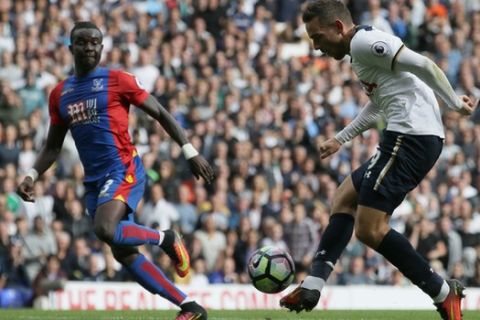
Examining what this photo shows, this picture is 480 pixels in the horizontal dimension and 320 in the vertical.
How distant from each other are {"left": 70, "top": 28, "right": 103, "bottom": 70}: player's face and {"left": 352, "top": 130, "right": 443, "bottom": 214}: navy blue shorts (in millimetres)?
2410

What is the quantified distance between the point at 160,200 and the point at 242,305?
2.47 metres

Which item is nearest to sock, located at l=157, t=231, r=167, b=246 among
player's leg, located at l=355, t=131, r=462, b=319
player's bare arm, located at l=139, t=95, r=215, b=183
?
player's bare arm, located at l=139, t=95, r=215, b=183

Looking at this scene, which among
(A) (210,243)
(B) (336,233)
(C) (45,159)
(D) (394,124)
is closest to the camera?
(D) (394,124)

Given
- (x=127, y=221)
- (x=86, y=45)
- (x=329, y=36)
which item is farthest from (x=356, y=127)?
(x=86, y=45)

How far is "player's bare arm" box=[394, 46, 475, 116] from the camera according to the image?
28.2ft

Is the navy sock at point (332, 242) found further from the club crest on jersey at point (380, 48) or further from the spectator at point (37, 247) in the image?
the spectator at point (37, 247)

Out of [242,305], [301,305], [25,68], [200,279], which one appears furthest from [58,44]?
[301,305]

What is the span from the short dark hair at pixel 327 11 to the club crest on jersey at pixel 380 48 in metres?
0.51

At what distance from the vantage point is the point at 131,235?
9516 millimetres

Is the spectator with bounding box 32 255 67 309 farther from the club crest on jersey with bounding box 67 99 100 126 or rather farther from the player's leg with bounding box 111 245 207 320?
the player's leg with bounding box 111 245 207 320

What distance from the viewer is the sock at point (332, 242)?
9516 mm

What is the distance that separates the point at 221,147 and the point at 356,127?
30.1ft

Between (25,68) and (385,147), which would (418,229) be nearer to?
(25,68)

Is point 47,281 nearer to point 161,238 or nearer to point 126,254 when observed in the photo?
point 161,238
